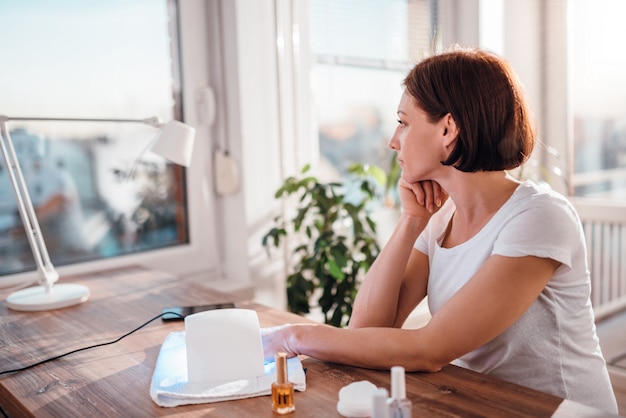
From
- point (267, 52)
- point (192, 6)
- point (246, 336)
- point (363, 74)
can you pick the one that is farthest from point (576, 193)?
point (246, 336)

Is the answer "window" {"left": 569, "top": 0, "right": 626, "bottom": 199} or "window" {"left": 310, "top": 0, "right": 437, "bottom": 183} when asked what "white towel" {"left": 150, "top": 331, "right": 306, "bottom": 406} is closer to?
"window" {"left": 310, "top": 0, "right": 437, "bottom": 183}

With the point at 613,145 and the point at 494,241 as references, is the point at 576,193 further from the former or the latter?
the point at 494,241

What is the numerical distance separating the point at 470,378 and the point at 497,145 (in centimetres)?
45

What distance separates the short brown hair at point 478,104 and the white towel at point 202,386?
20.9 inches

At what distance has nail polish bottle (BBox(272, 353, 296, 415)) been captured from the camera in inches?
36.9

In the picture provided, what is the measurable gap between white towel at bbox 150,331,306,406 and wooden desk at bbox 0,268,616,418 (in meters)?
0.01

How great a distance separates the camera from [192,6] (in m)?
2.27

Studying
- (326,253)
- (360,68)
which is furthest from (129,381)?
(360,68)

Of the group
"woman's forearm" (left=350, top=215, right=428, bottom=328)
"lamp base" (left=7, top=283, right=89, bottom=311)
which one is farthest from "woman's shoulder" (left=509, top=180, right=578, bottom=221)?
"lamp base" (left=7, top=283, right=89, bottom=311)

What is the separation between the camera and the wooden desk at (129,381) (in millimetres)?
963

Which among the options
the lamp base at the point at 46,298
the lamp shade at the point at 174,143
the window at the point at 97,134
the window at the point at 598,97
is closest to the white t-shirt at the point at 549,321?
the lamp shade at the point at 174,143

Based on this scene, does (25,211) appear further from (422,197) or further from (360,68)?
(360,68)

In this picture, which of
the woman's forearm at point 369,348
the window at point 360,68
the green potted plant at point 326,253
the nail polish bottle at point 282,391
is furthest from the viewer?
the window at point 360,68

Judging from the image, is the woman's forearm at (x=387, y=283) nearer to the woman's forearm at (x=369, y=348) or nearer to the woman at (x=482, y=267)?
the woman at (x=482, y=267)
